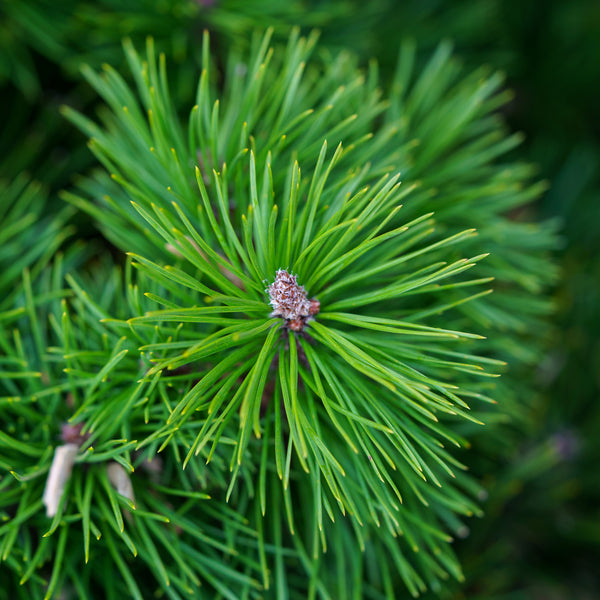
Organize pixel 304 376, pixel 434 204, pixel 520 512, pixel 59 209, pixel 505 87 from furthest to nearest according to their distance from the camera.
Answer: pixel 505 87 < pixel 520 512 < pixel 59 209 < pixel 434 204 < pixel 304 376

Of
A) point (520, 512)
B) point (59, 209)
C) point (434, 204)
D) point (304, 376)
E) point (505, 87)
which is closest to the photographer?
point (304, 376)

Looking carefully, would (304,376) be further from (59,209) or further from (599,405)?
(599,405)

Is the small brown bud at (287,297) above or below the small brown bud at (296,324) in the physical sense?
above

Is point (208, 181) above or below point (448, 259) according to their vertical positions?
above

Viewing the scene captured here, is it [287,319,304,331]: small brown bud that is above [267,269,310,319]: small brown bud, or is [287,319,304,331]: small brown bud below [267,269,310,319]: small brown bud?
below

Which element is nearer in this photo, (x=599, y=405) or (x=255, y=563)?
(x=255, y=563)

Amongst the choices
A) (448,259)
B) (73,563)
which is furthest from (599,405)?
(73,563)

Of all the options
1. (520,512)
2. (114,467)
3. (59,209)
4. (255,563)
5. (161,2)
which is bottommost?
(520,512)
